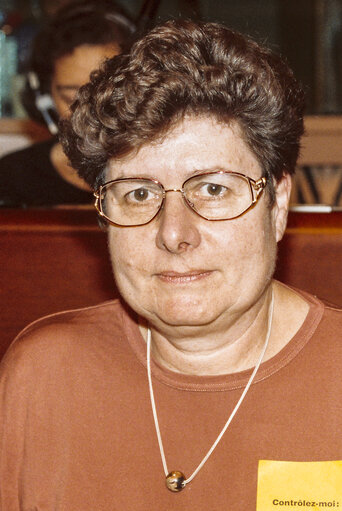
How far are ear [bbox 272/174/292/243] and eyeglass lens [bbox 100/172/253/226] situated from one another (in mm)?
124

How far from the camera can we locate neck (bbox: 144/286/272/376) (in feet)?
5.07

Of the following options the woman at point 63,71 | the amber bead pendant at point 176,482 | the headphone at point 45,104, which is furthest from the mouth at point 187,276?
the headphone at point 45,104

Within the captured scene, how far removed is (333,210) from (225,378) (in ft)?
2.03

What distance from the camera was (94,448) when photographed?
158 cm

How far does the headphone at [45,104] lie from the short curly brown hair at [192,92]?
1885 millimetres

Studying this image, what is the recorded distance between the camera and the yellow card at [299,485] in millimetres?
1479

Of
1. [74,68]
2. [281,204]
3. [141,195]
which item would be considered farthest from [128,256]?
[74,68]

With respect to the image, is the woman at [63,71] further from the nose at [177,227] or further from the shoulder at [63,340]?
the nose at [177,227]

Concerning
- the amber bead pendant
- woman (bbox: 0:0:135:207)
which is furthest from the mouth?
woman (bbox: 0:0:135:207)

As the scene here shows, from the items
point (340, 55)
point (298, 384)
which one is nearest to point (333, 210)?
point (298, 384)

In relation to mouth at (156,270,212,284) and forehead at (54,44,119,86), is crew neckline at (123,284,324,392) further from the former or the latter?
forehead at (54,44,119,86)

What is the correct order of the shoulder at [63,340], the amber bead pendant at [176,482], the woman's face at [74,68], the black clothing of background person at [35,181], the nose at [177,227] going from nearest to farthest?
the nose at [177,227]
the amber bead pendant at [176,482]
the shoulder at [63,340]
the woman's face at [74,68]
the black clothing of background person at [35,181]

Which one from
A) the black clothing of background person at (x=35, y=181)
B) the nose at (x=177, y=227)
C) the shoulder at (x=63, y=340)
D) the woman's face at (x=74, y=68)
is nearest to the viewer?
the nose at (x=177, y=227)

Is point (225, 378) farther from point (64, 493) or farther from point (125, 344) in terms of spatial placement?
point (64, 493)
